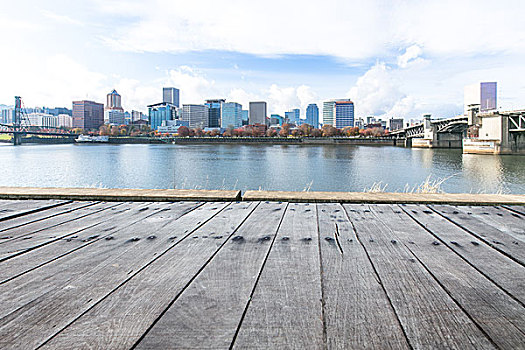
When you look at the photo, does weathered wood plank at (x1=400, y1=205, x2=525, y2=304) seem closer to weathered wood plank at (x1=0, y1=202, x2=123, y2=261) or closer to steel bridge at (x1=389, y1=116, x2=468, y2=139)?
weathered wood plank at (x1=0, y1=202, x2=123, y2=261)

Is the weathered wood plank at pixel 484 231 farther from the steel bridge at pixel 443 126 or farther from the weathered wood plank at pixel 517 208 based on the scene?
the steel bridge at pixel 443 126

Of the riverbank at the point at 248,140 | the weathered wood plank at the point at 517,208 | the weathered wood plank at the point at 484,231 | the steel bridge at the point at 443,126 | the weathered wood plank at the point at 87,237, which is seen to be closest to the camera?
the weathered wood plank at the point at 87,237

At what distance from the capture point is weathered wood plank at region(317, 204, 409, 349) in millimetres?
1267

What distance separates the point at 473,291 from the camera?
1.65 meters

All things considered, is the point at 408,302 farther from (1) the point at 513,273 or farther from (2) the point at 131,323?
(2) the point at 131,323

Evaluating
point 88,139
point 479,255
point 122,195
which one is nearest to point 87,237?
point 122,195

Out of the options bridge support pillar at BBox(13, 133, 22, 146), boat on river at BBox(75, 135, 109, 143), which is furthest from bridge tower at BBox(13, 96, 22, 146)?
boat on river at BBox(75, 135, 109, 143)

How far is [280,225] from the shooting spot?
2.82 m

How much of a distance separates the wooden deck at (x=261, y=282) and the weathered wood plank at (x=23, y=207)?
73 mm

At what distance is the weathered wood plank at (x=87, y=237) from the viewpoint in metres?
1.94

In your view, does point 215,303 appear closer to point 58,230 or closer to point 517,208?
point 58,230

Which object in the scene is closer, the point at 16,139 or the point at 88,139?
the point at 16,139

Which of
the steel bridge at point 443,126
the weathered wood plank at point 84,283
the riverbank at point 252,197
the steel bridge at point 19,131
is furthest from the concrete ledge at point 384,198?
the steel bridge at point 19,131

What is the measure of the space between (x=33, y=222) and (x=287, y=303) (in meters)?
2.42
